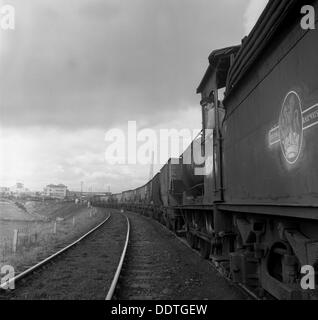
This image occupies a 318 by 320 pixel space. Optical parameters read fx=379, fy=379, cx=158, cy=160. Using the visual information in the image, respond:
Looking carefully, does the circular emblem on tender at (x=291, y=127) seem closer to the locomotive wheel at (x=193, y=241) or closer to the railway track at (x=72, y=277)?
the railway track at (x=72, y=277)

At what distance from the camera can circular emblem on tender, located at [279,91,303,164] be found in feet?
11.4

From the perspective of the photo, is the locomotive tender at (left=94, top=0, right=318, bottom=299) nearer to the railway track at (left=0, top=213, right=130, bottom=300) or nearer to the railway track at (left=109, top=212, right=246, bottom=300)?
the railway track at (left=109, top=212, right=246, bottom=300)

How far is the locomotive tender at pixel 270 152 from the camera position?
11.1 feet

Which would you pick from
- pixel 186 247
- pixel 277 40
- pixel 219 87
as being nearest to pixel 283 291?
pixel 277 40

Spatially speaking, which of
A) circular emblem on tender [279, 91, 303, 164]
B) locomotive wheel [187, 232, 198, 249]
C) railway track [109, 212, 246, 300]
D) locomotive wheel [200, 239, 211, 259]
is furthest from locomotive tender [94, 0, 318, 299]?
locomotive wheel [187, 232, 198, 249]

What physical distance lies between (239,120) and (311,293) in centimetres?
266

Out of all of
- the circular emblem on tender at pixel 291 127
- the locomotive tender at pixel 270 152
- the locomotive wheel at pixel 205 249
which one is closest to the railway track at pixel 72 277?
the locomotive wheel at pixel 205 249

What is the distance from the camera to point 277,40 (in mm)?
4039

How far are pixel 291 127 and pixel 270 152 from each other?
2.13 ft

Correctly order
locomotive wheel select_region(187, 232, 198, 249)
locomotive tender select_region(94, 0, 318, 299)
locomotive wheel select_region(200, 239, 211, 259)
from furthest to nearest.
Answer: locomotive wheel select_region(187, 232, 198, 249) < locomotive wheel select_region(200, 239, 211, 259) < locomotive tender select_region(94, 0, 318, 299)

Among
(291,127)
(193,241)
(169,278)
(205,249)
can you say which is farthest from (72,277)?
(291,127)

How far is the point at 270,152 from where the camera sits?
4.27 meters

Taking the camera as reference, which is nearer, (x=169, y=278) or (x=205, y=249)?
(x=169, y=278)

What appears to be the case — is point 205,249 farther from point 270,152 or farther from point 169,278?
point 270,152
